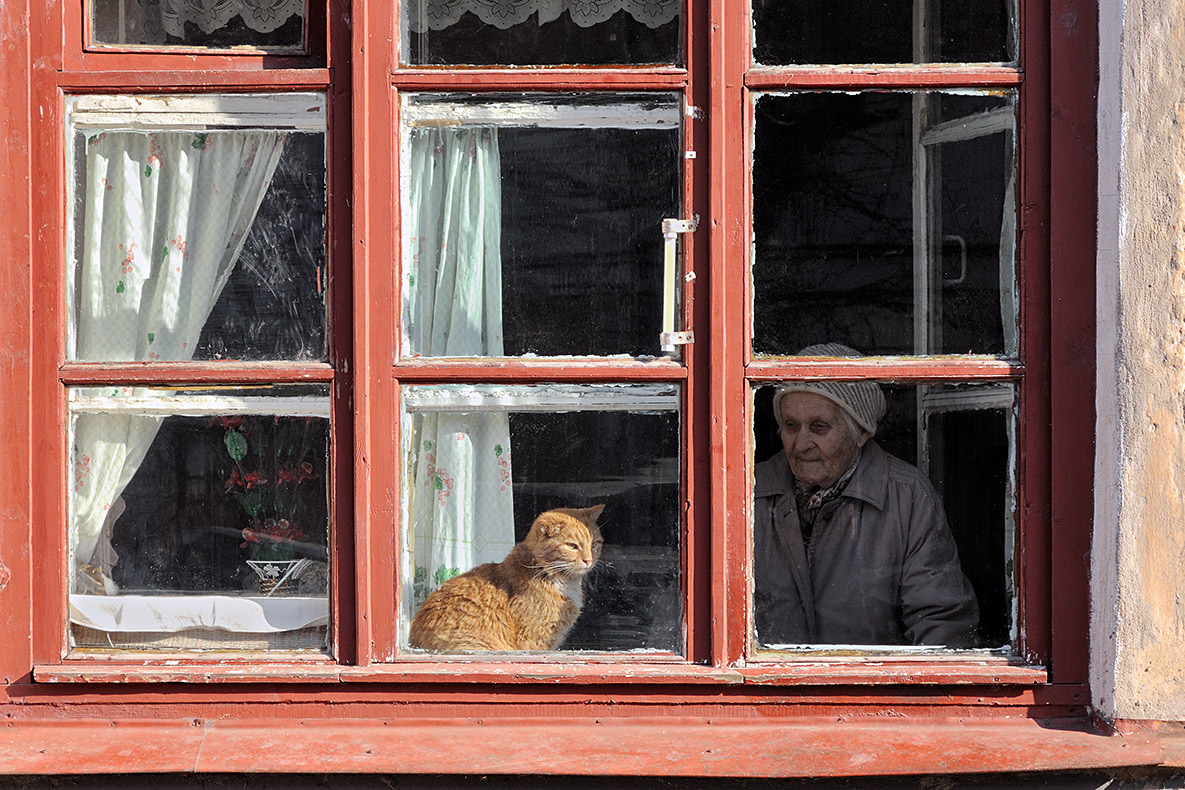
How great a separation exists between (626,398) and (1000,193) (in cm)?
92

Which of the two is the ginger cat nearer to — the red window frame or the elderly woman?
the red window frame

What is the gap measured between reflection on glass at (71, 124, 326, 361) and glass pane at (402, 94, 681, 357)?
9.1 inches

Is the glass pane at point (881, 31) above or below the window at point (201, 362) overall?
above

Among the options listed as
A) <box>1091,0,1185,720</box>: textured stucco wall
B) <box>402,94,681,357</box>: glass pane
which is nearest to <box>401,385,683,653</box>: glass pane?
<box>402,94,681,357</box>: glass pane

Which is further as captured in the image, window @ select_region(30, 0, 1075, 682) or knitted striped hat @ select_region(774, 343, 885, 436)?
knitted striped hat @ select_region(774, 343, 885, 436)

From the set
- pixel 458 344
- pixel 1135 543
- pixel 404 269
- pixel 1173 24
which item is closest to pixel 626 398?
pixel 458 344

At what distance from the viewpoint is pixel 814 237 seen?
2719 mm

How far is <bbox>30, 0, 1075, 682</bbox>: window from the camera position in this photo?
2.11 m

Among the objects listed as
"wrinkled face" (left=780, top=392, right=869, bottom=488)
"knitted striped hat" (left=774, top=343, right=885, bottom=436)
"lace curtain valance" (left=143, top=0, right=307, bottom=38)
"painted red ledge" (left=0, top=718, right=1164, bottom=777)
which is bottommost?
"painted red ledge" (left=0, top=718, right=1164, bottom=777)

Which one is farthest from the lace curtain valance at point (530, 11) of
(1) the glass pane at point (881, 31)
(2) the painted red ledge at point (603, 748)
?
(2) the painted red ledge at point (603, 748)

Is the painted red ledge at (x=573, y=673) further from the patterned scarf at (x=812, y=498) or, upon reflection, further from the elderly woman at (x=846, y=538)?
the patterned scarf at (x=812, y=498)

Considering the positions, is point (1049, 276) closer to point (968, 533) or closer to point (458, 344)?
point (968, 533)

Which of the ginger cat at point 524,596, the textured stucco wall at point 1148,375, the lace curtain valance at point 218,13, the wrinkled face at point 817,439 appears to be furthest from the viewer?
the wrinkled face at point 817,439

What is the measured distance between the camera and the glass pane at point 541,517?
7.09ft
